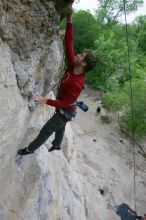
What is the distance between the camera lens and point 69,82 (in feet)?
23.4

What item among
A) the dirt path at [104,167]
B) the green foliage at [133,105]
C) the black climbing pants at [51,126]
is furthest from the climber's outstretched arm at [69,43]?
the green foliage at [133,105]

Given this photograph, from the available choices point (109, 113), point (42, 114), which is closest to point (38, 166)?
point (42, 114)

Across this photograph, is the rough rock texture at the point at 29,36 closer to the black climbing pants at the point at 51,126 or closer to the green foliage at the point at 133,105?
the black climbing pants at the point at 51,126

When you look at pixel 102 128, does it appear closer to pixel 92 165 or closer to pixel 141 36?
pixel 92 165

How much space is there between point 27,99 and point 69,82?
1.56 m

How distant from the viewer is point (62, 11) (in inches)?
320

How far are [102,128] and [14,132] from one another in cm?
1822

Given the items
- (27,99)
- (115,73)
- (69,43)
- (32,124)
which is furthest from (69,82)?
(115,73)

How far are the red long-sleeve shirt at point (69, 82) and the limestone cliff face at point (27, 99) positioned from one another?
2.76 feet

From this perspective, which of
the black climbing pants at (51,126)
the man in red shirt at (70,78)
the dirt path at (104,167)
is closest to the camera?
the man in red shirt at (70,78)

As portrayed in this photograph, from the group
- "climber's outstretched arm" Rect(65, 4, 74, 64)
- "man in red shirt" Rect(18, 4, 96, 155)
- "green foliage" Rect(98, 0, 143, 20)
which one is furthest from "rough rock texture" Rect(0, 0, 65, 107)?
"green foliage" Rect(98, 0, 143, 20)

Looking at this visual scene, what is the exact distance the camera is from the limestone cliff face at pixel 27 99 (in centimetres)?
720

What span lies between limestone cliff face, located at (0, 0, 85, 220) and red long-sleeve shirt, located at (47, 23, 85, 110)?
840 millimetres

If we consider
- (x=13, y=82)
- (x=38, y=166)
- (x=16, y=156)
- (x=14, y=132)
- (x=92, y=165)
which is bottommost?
(x=92, y=165)
